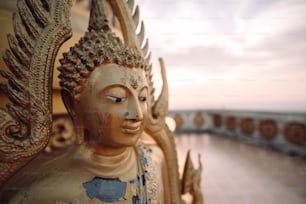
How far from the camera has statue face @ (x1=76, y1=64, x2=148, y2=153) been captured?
0.63 metres

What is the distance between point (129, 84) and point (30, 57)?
30 centimetres

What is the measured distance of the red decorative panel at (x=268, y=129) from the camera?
3830 millimetres

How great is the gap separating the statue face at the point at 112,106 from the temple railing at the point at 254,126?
3412 millimetres

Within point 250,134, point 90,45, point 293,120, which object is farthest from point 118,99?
point 250,134

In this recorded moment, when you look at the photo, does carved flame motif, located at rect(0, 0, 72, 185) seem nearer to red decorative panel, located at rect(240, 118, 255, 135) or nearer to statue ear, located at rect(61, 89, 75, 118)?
statue ear, located at rect(61, 89, 75, 118)

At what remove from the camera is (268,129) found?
13.0ft

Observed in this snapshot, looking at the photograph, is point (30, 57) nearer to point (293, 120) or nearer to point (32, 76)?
point (32, 76)

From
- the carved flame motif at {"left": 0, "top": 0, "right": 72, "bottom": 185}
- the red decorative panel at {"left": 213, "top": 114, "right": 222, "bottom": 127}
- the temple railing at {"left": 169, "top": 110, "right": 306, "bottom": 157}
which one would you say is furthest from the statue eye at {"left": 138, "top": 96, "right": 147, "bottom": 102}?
the red decorative panel at {"left": 213, "top": 114, "right": 222, "bottom": 127}

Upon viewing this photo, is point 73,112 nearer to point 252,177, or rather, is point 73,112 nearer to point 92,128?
point 92,128

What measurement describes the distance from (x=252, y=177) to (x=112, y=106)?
7.41 ft

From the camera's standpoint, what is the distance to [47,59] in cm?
66

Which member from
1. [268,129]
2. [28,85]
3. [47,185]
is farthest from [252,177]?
[28,85]

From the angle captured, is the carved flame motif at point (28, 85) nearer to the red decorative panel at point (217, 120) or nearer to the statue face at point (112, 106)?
the statue face at point (112, 106)

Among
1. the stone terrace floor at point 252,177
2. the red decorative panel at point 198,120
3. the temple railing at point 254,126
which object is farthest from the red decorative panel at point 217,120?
the stone terrace floor at point 252,177
